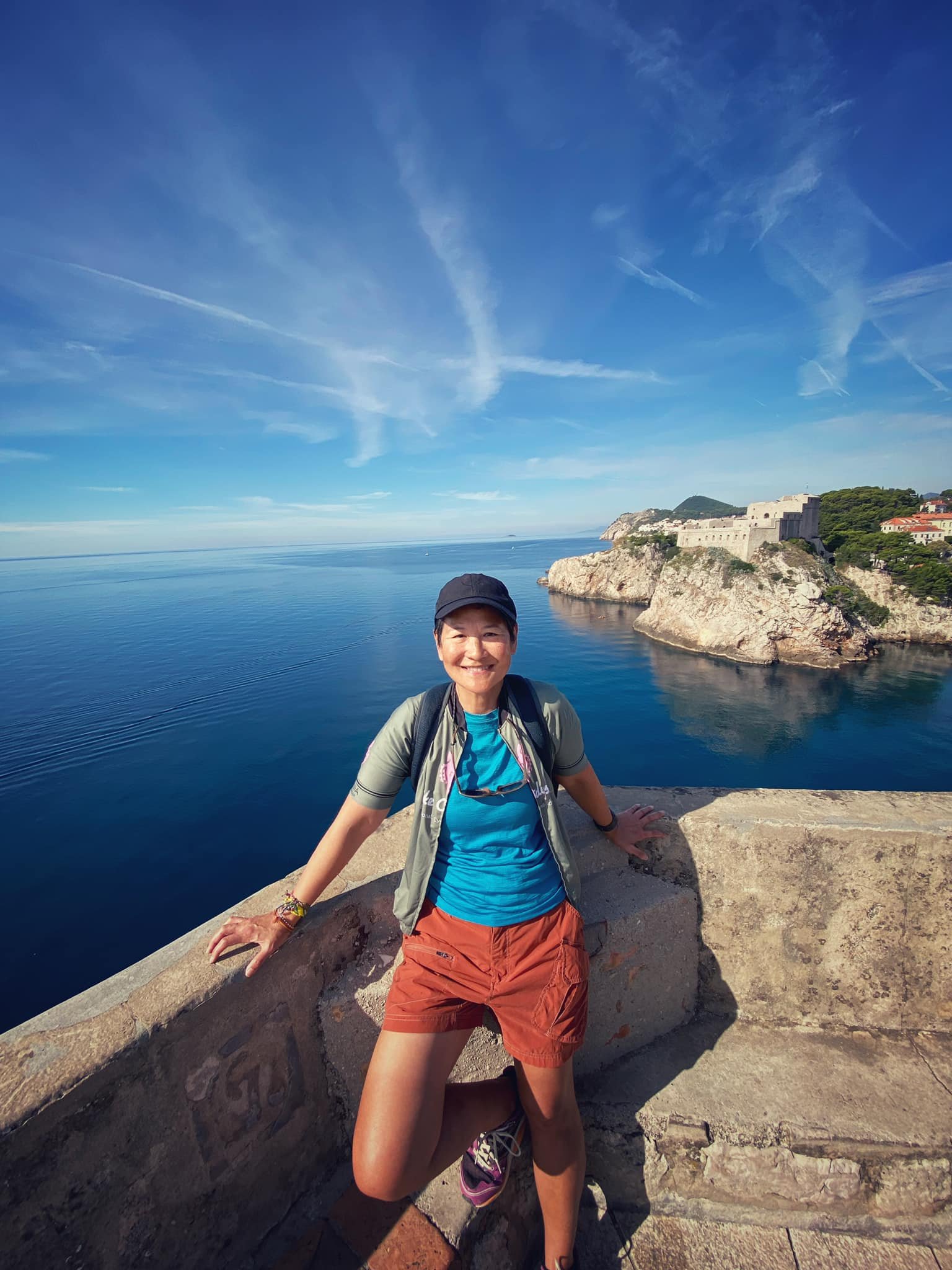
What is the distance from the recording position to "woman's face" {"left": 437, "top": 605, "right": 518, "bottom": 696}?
201 cm

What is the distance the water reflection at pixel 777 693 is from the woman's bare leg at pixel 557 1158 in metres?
30.3

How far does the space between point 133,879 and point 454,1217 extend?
20186 mm

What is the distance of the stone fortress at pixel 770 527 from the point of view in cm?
5044

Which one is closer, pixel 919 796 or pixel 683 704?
pixel 919 796

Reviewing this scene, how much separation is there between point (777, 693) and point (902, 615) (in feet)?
72.5

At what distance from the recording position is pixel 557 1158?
6.29 ft

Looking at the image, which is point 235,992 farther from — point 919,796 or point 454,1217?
point 919,796

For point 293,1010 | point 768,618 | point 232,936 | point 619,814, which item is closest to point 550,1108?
point 293,1010

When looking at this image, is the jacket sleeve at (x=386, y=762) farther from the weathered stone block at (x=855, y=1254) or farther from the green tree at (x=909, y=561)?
the green tree at (x=909, y=561)

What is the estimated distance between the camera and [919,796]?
2.77m

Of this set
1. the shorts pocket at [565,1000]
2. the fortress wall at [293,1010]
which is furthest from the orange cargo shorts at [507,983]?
the fortress wall at [293,1010]

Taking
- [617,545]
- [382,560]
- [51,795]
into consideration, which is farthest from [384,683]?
[382,560]

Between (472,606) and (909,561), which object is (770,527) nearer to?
(909,561)

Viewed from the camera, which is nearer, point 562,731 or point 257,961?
point 257,961
